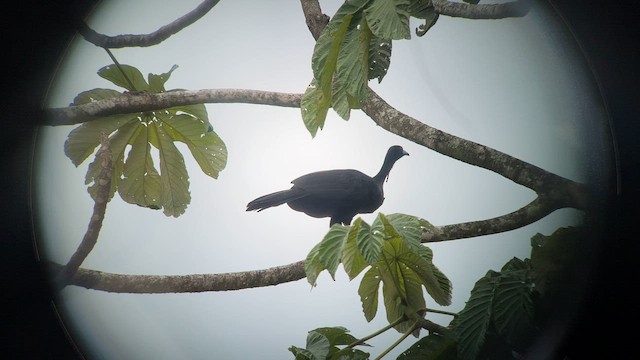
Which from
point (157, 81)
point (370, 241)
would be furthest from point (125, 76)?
point (370, 241)

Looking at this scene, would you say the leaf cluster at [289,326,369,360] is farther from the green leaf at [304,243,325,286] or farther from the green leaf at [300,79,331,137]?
the green leaf at [300,79,331,137]

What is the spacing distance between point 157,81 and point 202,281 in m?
0.44

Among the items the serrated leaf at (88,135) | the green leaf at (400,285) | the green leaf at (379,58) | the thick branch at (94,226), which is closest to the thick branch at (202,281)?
the thick branch at (94,226)

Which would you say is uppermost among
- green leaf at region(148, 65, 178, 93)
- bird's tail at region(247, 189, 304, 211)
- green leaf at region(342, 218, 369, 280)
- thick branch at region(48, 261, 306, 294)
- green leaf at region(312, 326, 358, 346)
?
green leaf at region(148, 65, 178, 93)

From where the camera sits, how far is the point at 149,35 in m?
1.09

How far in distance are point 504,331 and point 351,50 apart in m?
0.55

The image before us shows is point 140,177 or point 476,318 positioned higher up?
point 140,177

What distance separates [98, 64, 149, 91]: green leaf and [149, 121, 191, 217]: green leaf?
0.13 meters

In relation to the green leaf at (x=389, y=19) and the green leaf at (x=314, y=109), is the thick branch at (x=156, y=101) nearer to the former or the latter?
the green leaf at (x=314, y=109)

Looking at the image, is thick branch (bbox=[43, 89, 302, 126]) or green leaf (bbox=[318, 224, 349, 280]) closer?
green leaf (bbox=[318, 224, 349, 280])

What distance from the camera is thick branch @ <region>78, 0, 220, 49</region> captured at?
1038 mm

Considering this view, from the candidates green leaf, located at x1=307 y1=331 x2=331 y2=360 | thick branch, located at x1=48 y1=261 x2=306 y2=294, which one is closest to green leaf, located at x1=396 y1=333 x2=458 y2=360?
green leaf, located at x1=307 y1=331 x2=331 y2=360

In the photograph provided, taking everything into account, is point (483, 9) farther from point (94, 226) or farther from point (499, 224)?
point (94, 226)

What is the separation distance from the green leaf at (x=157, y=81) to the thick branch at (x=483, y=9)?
1.87 feet
